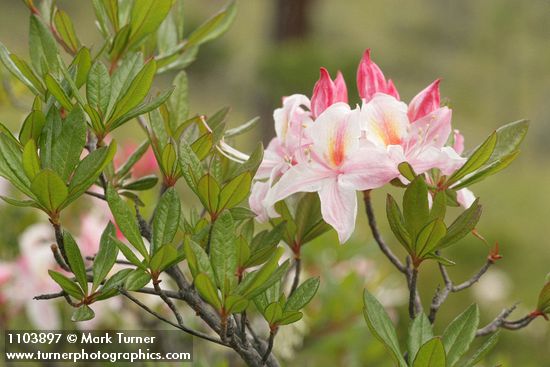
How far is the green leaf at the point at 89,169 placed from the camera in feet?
1.31

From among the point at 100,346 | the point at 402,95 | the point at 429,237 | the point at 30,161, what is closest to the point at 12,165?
the point at 30,161

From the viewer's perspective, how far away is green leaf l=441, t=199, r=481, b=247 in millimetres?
411

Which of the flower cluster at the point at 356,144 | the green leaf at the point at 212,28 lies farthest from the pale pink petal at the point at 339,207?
the green leaf at the point at 212,28

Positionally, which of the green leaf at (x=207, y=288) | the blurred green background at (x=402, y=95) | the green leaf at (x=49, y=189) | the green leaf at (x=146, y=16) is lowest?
the blurred green background at (x=402, y=95)

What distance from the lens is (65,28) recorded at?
1.69 ft

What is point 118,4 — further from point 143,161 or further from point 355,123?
point 143,161

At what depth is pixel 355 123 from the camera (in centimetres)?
43

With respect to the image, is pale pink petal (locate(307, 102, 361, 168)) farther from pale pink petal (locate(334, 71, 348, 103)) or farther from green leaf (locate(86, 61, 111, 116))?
green leaf (locate(86, 61, 111, 116))

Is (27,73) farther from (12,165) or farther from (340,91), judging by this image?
(340,91)

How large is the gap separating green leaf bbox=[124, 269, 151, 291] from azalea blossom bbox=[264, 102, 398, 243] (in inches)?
3.4

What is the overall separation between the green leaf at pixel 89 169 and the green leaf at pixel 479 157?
0.64 feet

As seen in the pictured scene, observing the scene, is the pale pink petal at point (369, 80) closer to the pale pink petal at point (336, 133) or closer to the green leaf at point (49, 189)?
the pale pink petal at point (336, 133)

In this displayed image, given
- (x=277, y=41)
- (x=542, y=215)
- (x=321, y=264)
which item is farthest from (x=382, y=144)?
(x=542, y=215)

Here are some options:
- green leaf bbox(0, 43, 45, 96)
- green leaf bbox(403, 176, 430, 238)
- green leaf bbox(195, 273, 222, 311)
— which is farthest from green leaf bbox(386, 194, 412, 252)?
green leaf bbox(0, 43, 45, 96)
